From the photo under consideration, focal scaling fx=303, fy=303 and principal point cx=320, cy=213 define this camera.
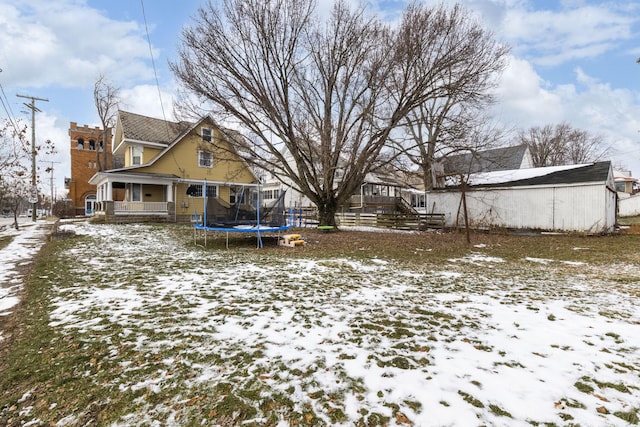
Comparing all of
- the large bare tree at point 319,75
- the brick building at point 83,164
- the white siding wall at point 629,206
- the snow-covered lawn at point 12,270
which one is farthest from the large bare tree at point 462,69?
the brick building at point 83,164

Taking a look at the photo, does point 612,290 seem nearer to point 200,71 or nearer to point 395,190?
point 200,71

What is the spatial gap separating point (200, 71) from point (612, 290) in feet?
51.2

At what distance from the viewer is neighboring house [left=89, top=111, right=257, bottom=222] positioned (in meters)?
20.3

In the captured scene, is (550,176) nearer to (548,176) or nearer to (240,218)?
(548,176)

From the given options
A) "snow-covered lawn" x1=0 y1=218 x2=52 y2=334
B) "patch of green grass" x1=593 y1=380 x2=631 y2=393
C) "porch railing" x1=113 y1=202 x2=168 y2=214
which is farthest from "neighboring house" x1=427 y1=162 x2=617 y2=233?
"porch railing" x1=113 y1=202 x2=168 y2=214

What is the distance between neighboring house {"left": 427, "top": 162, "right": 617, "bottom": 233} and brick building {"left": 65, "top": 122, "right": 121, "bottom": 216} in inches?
1410

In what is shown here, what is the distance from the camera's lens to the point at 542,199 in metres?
16.0

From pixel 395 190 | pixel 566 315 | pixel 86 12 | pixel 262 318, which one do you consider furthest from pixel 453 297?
pixel 395 190

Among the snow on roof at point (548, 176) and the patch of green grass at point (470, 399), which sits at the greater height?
the snow on roof at point (548, 176)

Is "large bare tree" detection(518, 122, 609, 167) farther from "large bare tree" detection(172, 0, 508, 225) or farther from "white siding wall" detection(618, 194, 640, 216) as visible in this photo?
"large bare tree" detection(172, 0, 508, 225)

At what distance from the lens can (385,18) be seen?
1460 centimetres

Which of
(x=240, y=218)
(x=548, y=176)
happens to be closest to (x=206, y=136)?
(x=240, y=218)

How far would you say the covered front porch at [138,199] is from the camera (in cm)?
1973

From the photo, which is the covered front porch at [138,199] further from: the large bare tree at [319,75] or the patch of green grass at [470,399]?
the patch of green grass at [470,399]
